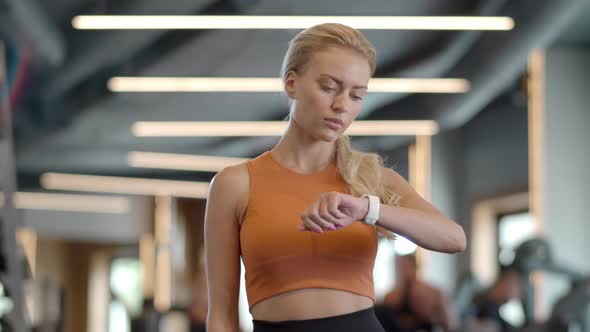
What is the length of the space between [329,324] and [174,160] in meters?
10.9

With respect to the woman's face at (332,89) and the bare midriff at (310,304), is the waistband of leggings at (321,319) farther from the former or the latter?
the woman's face at (332,89)

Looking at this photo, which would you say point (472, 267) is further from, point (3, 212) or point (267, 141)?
point (3, 212)

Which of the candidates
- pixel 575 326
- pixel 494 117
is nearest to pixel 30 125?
pixel 494 117

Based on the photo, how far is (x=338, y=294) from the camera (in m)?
1.59

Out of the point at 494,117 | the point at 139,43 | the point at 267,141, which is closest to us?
the point at 139,43

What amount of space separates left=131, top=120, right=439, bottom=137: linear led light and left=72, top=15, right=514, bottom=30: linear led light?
3.34 metres

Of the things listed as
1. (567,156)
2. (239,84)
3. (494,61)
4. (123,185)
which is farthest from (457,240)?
(123,185)

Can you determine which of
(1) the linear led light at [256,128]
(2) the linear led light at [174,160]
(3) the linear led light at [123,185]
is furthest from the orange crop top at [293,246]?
(3) the linear led light at [123,185]

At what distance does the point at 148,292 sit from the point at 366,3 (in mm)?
9867

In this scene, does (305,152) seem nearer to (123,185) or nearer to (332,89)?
(332,89)

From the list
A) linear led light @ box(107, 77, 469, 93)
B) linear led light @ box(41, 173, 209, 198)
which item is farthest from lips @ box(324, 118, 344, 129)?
linear led light @ box(41, 173, 209, 198)

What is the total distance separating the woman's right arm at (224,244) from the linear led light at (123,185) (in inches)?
481

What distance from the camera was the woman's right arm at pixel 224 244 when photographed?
1.66m

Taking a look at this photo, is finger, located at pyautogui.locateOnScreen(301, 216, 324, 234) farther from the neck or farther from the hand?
the neck
